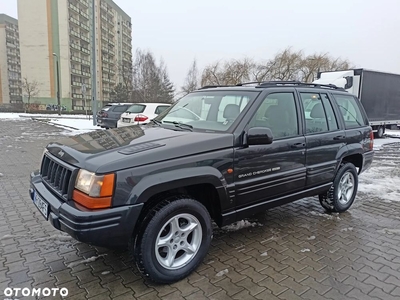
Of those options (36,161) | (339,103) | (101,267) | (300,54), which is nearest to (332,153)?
(339,103)

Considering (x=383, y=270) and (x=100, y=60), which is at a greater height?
(x=100, y=60)

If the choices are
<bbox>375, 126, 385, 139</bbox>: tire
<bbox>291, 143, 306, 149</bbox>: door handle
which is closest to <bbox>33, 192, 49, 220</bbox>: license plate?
<bbox>291, 143, 306, 149</bbox>: door handle

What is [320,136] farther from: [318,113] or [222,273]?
[222,273]

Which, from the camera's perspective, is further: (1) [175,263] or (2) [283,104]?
(2) [283,104]

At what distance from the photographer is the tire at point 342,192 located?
4.46 meters

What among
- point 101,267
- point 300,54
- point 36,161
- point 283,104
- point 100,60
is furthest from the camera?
point 100,60

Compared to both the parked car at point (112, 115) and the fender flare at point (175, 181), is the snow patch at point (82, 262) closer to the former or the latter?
the fender flare at point (175, 181)

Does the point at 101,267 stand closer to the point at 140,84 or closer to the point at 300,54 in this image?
the point at 300,54

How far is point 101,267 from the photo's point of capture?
119 inches

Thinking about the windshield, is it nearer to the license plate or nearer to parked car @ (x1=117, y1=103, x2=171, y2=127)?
the license plate

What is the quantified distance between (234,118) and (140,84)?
47138 millimetres

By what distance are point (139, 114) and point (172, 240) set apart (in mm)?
10321

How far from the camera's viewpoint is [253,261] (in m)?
3.18

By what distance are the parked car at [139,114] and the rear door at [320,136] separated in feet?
28.3
